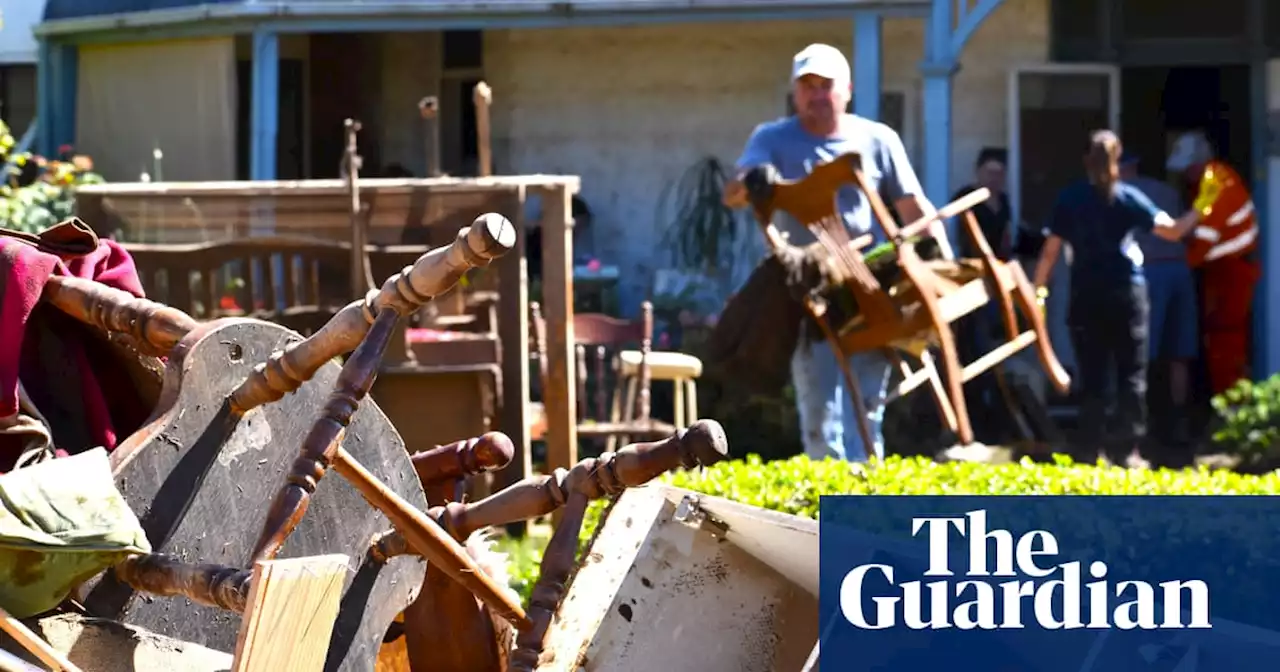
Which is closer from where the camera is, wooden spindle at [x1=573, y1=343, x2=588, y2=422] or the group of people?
the group of people

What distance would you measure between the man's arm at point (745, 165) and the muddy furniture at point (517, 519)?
3.70 metres

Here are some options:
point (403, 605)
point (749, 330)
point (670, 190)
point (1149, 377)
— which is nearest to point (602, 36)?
point (670, 190)

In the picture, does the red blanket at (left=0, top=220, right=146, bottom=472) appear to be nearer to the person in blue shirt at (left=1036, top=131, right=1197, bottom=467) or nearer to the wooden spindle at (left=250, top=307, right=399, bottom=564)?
the wooden spindle at (left=250, top=307, right=399, bottom=564)

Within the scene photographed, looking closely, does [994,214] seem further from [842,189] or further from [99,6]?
[99,6]

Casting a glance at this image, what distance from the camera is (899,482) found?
5.01 metres

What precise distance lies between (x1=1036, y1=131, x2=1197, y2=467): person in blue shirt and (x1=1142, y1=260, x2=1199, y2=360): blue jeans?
978 mm

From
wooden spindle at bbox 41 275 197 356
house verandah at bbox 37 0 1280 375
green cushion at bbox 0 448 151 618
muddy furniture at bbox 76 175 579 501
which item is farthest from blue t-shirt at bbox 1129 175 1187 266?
green cushion at bbox 0 448 151 618

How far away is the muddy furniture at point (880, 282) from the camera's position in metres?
6.70

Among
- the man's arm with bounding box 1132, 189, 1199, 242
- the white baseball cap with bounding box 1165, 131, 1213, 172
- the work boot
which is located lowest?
the work boot

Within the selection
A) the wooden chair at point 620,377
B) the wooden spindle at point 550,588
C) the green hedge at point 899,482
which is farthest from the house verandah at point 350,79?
the wooden spindle at point 550,588

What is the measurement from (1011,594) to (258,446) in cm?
103

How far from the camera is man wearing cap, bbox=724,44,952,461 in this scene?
7023 mm

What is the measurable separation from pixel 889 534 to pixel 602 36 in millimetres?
9840

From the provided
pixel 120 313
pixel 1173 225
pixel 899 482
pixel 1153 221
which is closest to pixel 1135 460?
pixel 1153 221
